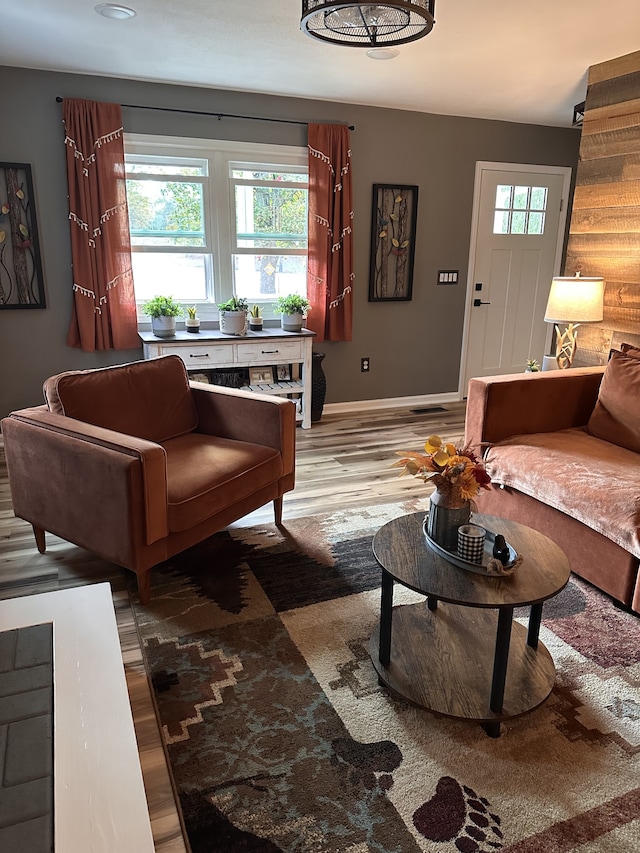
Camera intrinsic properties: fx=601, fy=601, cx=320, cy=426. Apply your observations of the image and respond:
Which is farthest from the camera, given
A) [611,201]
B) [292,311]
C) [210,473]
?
[292,311]

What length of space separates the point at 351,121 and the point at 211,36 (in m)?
1.68

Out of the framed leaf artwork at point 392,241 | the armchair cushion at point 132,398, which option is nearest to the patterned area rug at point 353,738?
the armchair cushion at point 132,398

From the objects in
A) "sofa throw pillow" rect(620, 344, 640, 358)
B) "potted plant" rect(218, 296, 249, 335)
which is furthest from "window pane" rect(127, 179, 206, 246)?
"sofa throw pillow" rect(620, 344, 640, 358)

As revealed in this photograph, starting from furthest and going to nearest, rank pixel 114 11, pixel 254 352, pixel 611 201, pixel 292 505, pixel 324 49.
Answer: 1. pixel 254 352
2. pixel 611 201
3. pixel 324 49
4. pixel 292 505
5. pixel 114 11

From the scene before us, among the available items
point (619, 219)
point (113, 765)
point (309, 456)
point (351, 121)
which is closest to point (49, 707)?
point (113, 765)

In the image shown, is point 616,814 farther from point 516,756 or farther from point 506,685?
point 506,685

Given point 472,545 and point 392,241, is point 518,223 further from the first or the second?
point 472,545

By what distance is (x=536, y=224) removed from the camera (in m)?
5.53

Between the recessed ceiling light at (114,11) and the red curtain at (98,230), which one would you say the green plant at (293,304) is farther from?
the recessed ceiling light at (114,11)

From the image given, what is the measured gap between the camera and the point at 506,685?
1.90 m

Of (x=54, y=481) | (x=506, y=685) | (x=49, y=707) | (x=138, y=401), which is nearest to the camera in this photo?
(x=49, y=707)

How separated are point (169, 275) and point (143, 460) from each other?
2.67m

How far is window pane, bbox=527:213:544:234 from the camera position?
5500 millimetres

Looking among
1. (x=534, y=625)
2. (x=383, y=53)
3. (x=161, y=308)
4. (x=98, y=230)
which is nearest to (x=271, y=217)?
(x=161, y=308)
